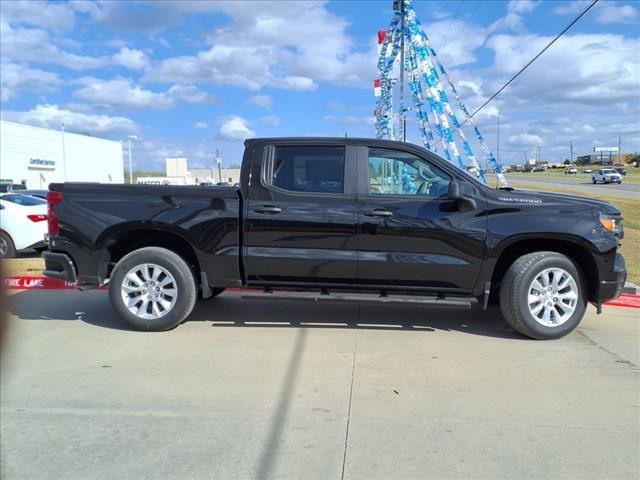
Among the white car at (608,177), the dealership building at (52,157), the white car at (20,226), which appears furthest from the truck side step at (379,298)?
the white car at (608,177)

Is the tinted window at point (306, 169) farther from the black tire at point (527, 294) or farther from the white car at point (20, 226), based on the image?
the white car at point (20, 226)

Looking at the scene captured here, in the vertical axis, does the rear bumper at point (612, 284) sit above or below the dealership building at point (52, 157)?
below

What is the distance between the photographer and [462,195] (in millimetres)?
5496

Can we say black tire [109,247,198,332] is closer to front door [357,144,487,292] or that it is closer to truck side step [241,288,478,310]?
truck side step [241,288,478,310]

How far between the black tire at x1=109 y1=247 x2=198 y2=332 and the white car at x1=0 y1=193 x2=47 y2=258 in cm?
651

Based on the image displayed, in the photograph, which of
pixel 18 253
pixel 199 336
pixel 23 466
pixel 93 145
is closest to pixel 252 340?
pixel 199 336

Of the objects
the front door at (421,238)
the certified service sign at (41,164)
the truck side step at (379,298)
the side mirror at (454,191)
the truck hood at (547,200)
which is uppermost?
the certified service sign at (41,164)

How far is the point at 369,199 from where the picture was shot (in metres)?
5.66

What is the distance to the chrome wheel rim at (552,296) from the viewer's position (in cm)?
559

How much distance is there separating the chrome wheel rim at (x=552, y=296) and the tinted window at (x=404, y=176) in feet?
4.36

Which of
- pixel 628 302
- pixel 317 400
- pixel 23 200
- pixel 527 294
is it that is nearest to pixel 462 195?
pixel 527 294

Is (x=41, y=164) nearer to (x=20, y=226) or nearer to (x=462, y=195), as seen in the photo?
(x=20, y=226)

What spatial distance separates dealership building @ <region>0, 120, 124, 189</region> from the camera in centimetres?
4941

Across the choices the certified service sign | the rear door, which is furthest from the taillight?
the certified service sign
